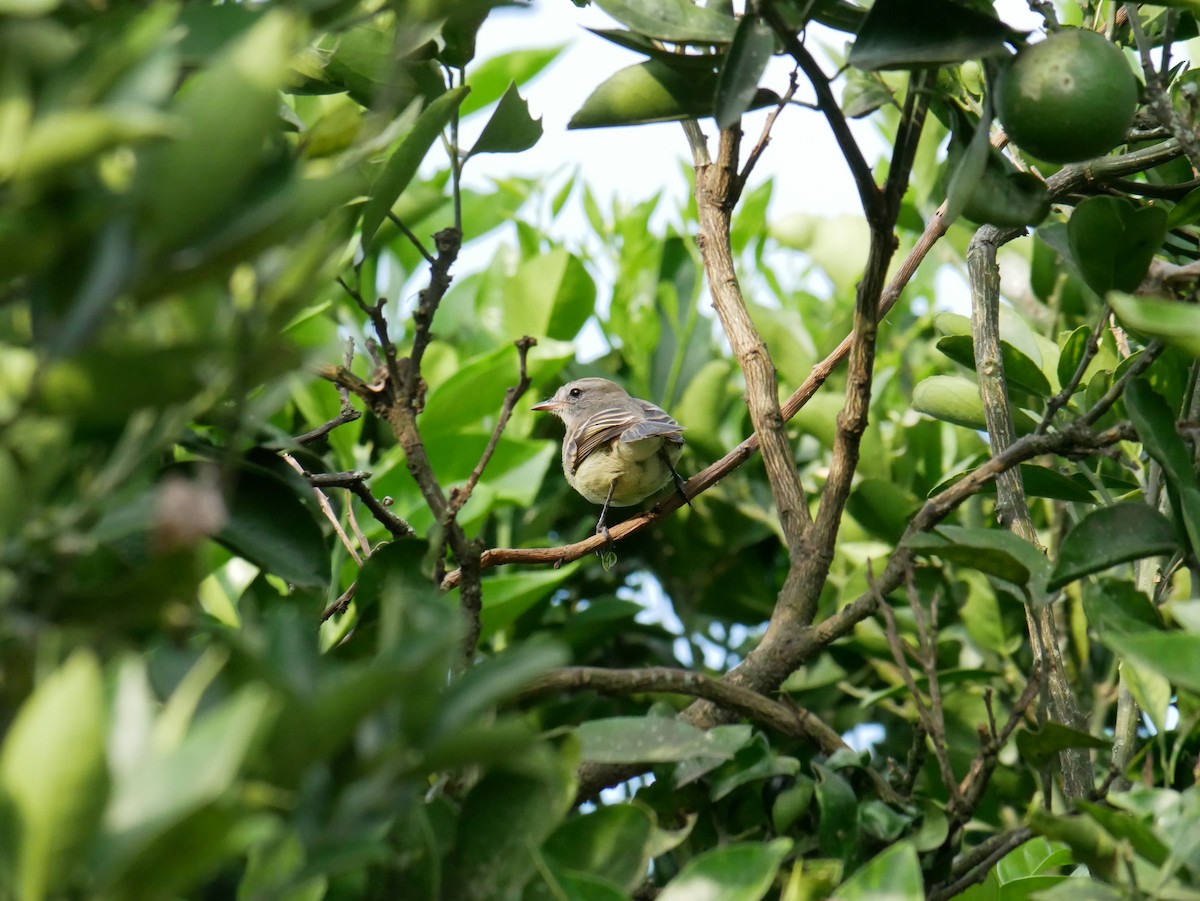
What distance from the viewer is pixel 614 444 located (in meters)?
4.10

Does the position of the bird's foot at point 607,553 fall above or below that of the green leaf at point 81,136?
below

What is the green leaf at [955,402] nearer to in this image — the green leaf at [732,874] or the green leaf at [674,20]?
the green leaf at [674,20]

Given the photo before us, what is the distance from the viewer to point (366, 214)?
163 cm

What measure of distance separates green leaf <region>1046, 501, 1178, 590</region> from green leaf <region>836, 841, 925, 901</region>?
387mm

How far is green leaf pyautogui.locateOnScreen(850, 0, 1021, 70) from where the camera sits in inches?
50.1

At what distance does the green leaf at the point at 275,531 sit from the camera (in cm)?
126

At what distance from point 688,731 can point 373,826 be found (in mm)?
562

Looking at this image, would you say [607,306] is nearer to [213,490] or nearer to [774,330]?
[774,330]

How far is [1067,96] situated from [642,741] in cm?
80

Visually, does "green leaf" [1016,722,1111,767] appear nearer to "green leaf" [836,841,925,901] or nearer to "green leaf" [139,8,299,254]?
"green leaf" [836,841,925,901]

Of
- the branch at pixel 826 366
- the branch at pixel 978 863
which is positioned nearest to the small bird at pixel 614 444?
the branch at pixel 826 366

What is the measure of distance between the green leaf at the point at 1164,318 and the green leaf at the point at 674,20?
1.80ft

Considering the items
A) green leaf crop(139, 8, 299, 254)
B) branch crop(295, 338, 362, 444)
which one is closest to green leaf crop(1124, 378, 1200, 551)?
green leaf crop(139, 8, 299, 254)

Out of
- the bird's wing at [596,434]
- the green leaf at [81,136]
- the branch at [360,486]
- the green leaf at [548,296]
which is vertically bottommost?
the bird's wing at [596,434]
